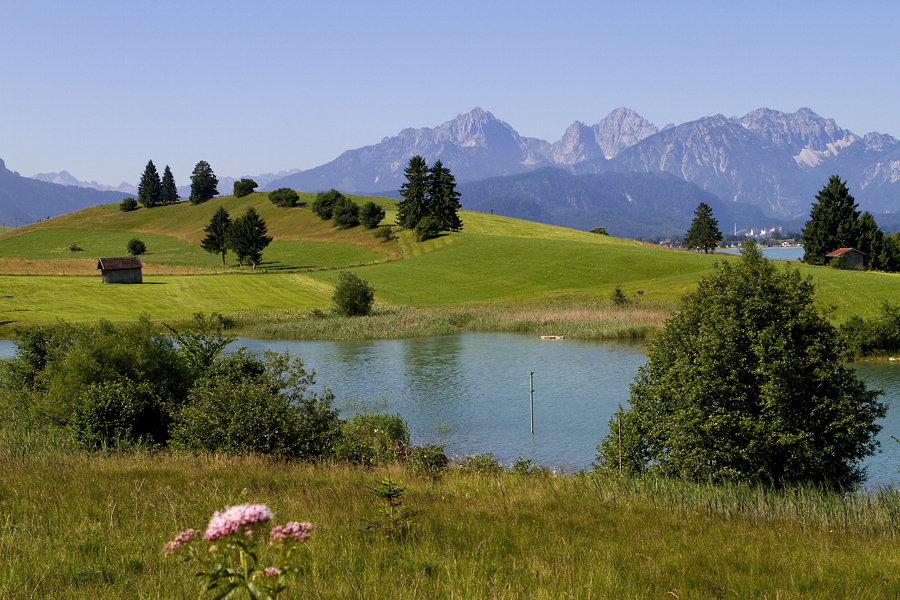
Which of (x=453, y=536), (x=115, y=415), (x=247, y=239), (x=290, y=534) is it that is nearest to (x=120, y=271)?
(x=247, y=239)

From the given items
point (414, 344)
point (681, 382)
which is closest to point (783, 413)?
point (681, 382)

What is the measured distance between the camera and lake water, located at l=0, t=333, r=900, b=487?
26734 mm

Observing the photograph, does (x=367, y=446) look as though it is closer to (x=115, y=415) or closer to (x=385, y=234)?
(x=115, y=415)

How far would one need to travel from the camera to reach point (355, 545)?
24.2 feet

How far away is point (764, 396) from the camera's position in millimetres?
15570

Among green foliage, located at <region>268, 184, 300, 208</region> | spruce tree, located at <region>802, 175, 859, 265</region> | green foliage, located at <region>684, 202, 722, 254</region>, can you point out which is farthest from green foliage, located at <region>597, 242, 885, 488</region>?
green foliage, located at <region>268, 184, 300, 208</region>

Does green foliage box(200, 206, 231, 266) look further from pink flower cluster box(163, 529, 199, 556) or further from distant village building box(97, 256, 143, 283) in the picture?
pink flower cluster box(163, 529, 199, 556)

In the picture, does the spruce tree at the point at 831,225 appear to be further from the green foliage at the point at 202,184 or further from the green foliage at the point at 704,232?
the green foliage at the point at 202,184

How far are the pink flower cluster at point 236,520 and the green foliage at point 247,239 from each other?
110 metres

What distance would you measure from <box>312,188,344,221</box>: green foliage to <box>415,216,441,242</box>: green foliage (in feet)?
103

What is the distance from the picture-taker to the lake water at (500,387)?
26.7 meters

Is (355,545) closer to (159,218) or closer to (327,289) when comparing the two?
(327,289)

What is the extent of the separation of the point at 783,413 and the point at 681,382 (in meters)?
2.37

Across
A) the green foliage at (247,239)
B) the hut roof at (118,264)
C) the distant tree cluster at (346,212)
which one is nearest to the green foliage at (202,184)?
the distant tree cluster at (346,212)
